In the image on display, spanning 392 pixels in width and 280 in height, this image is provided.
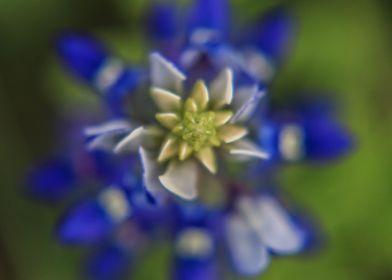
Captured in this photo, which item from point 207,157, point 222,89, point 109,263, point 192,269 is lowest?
point 109,263

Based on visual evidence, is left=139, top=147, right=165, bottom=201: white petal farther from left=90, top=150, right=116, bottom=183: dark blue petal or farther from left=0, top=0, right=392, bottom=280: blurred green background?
left=0, top=0, right=392, bottom=280: blurred green background

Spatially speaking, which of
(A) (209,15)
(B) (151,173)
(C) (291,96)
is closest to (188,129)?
(B) (151,173)

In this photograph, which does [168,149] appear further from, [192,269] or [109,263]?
[109,263]

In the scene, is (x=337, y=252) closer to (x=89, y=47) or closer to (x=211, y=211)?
(x=211, y=211)

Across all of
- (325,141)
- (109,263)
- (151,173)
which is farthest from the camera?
(109,263)

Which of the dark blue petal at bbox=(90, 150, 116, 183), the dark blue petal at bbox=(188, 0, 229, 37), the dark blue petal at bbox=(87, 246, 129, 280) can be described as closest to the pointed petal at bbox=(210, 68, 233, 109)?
the dark blue petal at bbox=(188, 0, 229, 37)

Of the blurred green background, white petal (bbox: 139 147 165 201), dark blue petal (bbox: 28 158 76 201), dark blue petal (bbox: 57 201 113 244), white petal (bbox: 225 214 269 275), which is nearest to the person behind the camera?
white petal (bbox: 139 147 165 201)
